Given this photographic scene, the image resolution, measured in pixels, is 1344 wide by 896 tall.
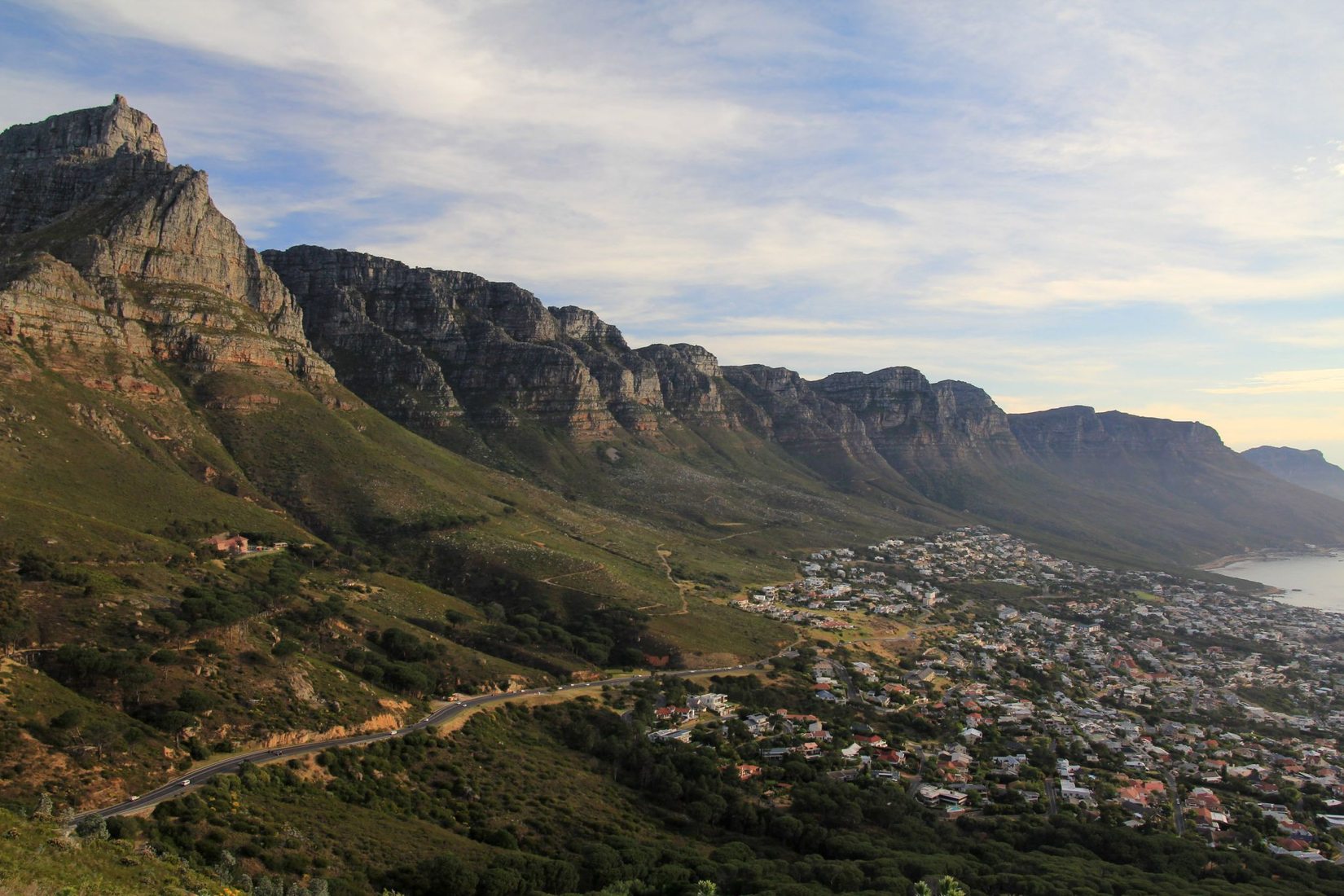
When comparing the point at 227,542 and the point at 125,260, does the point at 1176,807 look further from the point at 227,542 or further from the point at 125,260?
the point at 125,260

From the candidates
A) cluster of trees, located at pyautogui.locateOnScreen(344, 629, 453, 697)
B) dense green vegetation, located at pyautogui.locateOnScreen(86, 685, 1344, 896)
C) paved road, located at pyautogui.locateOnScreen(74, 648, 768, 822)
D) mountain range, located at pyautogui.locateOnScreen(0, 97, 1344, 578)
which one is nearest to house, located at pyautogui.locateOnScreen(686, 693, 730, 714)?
paved road, located at pyautogui.locateOnScreen(74, 648, 768, 822)

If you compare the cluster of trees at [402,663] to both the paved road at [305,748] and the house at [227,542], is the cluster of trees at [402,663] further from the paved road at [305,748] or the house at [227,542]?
the house at [227,542]

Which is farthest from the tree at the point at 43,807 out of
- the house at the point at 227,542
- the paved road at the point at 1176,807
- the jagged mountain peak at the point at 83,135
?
the jagged mountain peak at the point at 83,135

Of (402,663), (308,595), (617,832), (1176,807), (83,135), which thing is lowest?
(617,832)

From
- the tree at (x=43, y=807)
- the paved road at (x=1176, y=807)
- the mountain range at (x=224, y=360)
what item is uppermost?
the mountain range at (x=224, y=360)

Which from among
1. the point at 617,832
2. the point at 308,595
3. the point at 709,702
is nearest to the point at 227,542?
the point at 308,595

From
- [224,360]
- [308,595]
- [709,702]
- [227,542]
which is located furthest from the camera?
[224,360]

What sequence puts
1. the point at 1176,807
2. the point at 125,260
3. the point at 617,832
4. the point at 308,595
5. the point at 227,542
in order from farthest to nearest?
the point at 125,260 → the point at 227,542 → the point at 308,595 → the point at 1176,807 → the point at 617,832
